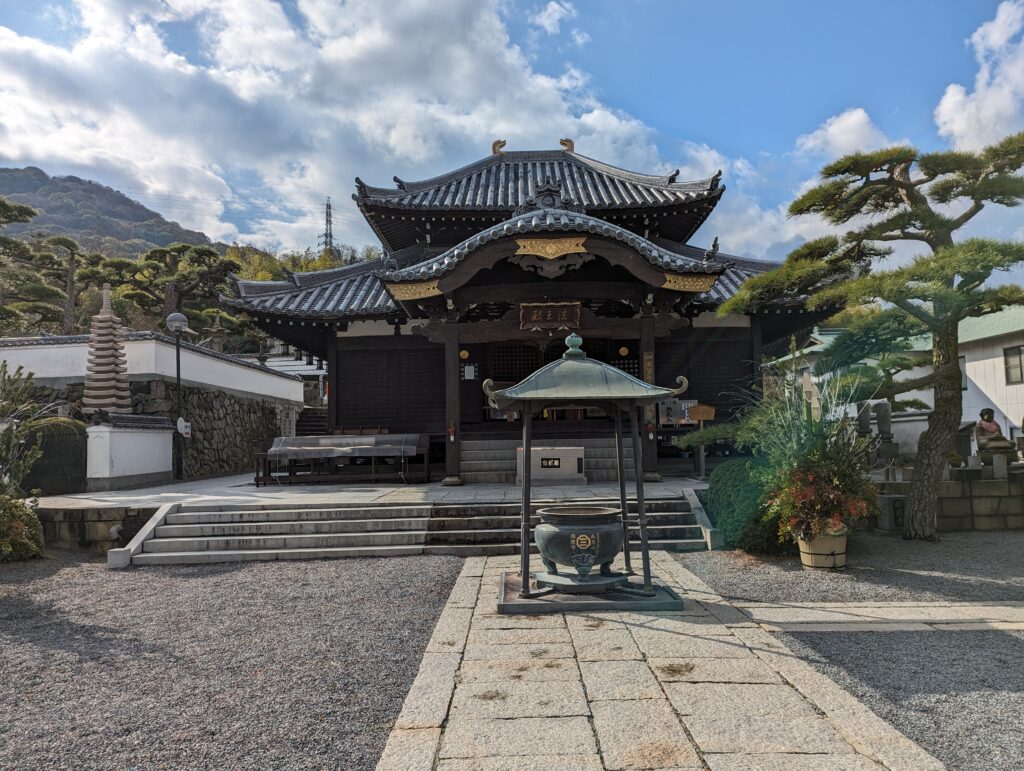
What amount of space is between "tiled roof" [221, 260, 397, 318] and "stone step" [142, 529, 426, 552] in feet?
20.2

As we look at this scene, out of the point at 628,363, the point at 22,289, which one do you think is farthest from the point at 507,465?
the point at 22,289

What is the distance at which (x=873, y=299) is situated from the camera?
24.5ft

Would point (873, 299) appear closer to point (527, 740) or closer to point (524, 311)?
point (524, 311)

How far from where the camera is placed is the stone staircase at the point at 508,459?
38.4ft

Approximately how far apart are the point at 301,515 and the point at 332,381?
614cm

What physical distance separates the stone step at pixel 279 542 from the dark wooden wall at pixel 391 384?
6250mm

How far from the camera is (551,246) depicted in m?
10.3

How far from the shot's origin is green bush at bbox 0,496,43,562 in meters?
7.65

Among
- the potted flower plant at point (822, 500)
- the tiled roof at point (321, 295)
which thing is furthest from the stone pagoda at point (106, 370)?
the potted flower plant at point (822, 500)

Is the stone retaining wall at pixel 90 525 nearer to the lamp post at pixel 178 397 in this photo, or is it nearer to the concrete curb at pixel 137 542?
the concrete curb at pixel 137 542

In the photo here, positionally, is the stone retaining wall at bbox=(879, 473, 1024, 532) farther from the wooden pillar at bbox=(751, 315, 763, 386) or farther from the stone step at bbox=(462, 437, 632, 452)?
the wooden pillar at bbox=(751, 315, 763, 386)

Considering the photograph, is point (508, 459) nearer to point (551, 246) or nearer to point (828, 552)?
point (551, 246)

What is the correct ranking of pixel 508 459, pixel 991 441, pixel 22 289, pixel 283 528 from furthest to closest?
pixel 22 289, pixel 508 459, pixel 991 441, pixel 283 528

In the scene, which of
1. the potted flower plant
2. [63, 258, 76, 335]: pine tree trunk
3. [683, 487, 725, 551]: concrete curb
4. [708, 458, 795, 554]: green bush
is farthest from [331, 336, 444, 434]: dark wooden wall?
[63, 258, 76, 335]: pine tree trunk
